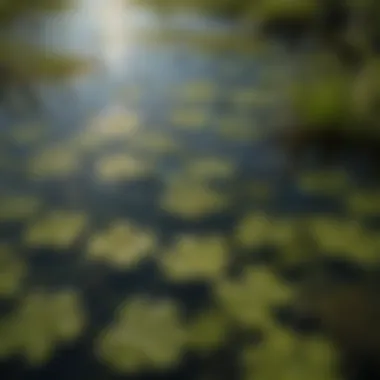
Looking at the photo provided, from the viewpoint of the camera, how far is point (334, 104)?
2174mm

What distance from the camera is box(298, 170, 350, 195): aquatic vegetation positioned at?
1764 mm

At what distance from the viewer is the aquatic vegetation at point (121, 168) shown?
1858 mm

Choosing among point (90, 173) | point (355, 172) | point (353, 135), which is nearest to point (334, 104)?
point (353, 135)

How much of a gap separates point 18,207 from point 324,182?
34.7 inches

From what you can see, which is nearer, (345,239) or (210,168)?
(345,239)

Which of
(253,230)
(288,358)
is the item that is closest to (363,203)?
(253,230)

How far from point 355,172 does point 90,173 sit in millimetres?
804

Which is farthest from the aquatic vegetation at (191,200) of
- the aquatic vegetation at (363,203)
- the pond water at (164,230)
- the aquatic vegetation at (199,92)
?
the aquatic vegetation at (199,92)

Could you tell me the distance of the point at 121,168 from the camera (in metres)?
1.90

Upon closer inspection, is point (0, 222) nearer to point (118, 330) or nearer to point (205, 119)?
point (118, 330)

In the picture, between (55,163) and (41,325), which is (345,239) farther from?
(55,163)

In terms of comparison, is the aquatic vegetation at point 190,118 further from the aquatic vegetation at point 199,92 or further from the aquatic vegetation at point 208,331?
the aquatic vegetation at point 208,331

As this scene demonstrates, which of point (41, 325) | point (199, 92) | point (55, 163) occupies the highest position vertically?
point (199, 92)

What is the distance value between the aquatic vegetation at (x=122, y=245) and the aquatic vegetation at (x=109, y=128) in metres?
0.51
